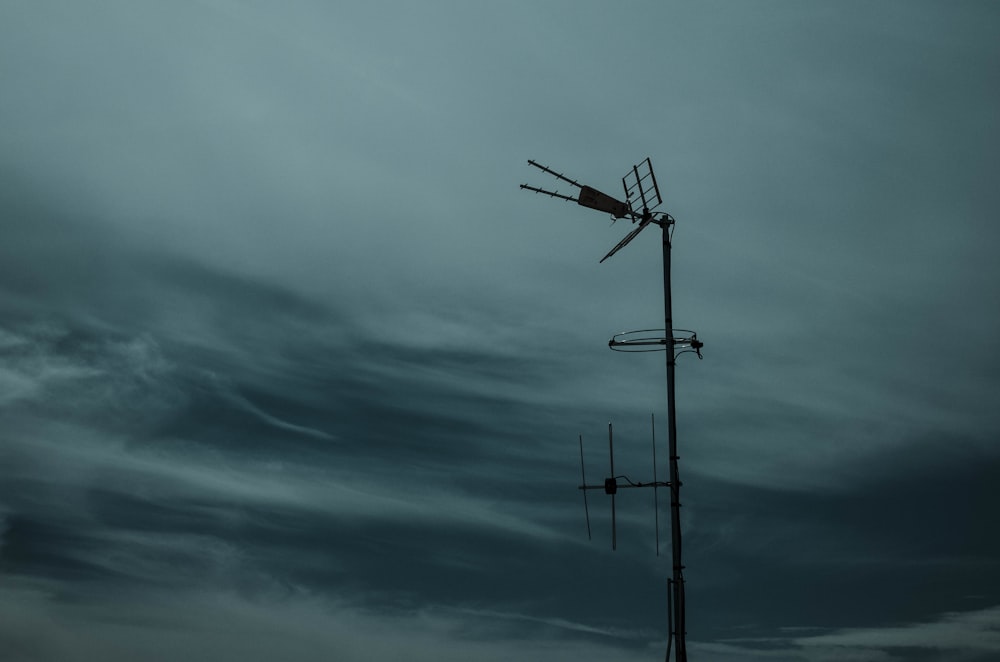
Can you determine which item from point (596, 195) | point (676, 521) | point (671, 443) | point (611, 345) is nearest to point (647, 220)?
point (596, 195)

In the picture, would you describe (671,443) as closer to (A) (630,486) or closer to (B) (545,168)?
(A) (630,486)

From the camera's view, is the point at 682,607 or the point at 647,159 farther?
the point at 647,159

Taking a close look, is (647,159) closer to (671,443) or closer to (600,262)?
(600,262)

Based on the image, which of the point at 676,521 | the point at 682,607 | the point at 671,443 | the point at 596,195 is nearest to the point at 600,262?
the point at 596,195

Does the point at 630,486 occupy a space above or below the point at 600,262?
below

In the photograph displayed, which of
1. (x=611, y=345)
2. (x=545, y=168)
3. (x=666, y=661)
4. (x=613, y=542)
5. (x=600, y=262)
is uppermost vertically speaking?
(x=545, y=168)

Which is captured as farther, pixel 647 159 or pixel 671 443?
pixel 647 159

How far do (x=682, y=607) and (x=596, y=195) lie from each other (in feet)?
45.8

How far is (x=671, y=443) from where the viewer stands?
3212 cm

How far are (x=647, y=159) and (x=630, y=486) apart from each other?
36.4 ft

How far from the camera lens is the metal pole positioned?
30750 mm

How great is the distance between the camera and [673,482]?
3180cm

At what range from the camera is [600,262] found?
35656 mm

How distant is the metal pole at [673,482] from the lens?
30750 millimetres
